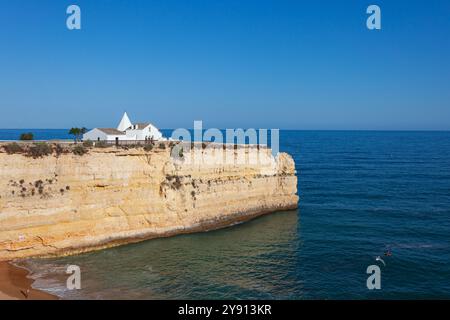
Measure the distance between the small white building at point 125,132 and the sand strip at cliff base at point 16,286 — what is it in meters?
14.4

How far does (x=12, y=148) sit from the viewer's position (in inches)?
1111

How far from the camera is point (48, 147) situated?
29.7 meters

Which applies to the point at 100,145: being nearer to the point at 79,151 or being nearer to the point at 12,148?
the point at 79,151

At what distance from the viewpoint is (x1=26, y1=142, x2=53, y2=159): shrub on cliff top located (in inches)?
1137

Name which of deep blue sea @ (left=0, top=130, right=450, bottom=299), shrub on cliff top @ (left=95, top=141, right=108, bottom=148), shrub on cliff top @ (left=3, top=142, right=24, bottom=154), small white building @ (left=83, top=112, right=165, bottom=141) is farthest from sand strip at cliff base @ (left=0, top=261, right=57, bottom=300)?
small white building @ (left=83, top=112, right=165, bottom=141)

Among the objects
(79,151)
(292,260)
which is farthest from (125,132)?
(292,260)

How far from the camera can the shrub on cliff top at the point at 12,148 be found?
2800 centimetres

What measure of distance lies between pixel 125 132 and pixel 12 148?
45.9 ft

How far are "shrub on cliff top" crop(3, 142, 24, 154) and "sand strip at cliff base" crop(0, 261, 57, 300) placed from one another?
7.88 m

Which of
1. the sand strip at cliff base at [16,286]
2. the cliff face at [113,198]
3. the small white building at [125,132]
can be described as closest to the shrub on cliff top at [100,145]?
the cliff face at [113,198]

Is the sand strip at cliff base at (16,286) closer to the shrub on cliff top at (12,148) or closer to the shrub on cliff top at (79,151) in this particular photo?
the shrub on cliff top at (12,148)

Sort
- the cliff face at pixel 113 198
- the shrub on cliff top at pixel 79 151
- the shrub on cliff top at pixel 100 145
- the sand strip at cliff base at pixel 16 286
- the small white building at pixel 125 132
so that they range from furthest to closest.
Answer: the small white building at pixel 125 132
the shrub on cliff top at pixel 100 145
the shrub on cliff top at pixel 79 151
the cliff face at pixel 113 198
the sand strip at cliff base at pixel 16 286

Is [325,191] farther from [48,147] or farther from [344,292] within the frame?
[48,147]
